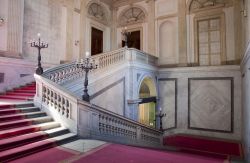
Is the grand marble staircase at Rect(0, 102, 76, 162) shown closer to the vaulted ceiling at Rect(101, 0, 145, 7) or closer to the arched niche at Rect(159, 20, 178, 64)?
the arched niche at Rect(159, 20, 178, 64)

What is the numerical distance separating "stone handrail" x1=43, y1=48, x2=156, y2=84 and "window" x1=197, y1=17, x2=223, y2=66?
342 cm

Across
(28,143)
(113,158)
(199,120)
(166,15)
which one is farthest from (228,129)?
(28,143)

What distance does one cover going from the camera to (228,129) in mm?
10984

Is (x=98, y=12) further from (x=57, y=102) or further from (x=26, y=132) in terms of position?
(x=26, y=132)

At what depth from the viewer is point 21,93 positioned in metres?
7.61

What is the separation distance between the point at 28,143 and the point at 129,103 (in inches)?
213

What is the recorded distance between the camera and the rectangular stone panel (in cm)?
1236

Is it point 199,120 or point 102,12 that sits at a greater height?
point 102,12

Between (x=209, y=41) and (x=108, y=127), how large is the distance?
29.1 ft

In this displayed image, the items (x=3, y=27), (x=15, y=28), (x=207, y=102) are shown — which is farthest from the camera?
(x=207, y=102)

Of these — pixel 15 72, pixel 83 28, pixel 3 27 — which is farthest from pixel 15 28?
pixel 83 28

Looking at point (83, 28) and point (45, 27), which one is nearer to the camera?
point (45, 27)

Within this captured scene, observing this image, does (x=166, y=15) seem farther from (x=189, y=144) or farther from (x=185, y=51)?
(x=189, y=144)

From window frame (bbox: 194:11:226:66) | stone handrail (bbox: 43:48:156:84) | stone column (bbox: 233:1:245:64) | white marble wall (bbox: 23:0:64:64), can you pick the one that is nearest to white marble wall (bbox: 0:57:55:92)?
white marble wall (bbox: 23:0:64:64)
